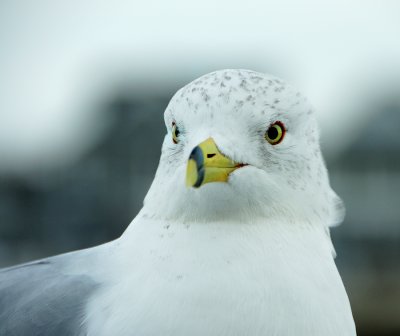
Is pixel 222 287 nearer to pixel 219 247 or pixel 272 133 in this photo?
pixel 219 247

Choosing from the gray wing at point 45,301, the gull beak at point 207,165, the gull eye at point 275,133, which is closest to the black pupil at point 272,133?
the gull eye at point 275,133

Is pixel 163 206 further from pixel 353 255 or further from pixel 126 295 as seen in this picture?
pixel 353 255

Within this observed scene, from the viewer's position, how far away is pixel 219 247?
185 centimetres

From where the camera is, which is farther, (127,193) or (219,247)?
(127,193)

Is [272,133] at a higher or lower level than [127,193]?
higher

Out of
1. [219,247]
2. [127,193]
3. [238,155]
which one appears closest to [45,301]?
[219,247]

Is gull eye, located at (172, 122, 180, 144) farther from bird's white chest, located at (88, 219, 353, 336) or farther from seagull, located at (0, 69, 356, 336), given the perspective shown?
bird's white chest, located at (88, 219, 353, 336)

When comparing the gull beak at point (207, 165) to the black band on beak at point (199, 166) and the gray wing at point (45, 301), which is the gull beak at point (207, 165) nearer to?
the black band on beak at point (199, 166)

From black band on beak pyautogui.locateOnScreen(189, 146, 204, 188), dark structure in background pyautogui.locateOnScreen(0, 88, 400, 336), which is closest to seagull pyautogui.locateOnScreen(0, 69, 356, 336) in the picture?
black band on beak pyautogui.locateOnScreen(189, 146, 204, 188)

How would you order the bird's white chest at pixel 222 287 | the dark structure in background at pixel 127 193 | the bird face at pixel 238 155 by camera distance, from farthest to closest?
the dark structure in background at pixel 127 193, the bird face at pixel 238 155, the bird's white chest at pixel 222 287

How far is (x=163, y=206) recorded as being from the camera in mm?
1966

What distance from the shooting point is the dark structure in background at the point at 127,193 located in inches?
578

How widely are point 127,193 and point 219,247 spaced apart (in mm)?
14621

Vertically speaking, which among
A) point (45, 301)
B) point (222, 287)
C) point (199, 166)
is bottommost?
point (45, 301)
